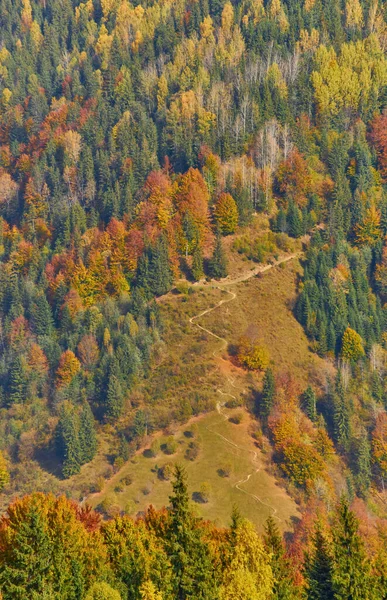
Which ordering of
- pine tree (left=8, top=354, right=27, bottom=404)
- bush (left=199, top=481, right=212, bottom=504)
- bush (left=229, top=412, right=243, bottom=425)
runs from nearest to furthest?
bush (left=199, top=481, right=212, bottom=504) < bush (left=229, top=412, right=243, bottom=425) < pine tree (left=8, top=354, right=27, bottom=404)

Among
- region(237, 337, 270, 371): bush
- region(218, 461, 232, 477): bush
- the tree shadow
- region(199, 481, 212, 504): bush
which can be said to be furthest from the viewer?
region(237, 337, 270, 371): bush

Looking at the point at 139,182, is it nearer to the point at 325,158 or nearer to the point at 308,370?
the point at 325,158

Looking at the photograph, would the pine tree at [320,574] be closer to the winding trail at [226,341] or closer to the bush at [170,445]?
the winding trail at [226,341]

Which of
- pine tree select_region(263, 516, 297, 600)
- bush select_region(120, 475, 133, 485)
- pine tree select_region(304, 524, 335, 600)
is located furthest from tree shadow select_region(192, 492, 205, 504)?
pine tree select_region(304, 524, 335, 600)

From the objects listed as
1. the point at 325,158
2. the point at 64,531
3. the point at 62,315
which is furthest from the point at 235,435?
the point at 325,158

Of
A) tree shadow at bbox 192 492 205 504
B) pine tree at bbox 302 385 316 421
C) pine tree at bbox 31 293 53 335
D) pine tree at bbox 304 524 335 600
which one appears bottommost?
pine tree at bbox 302 385 316 421

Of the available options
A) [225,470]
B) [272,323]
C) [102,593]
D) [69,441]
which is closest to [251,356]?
[272,323]

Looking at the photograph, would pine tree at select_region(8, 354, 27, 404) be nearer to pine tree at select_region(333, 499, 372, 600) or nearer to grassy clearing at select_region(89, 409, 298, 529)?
grassy clearing at select_region(89, 409, 298, 529)
